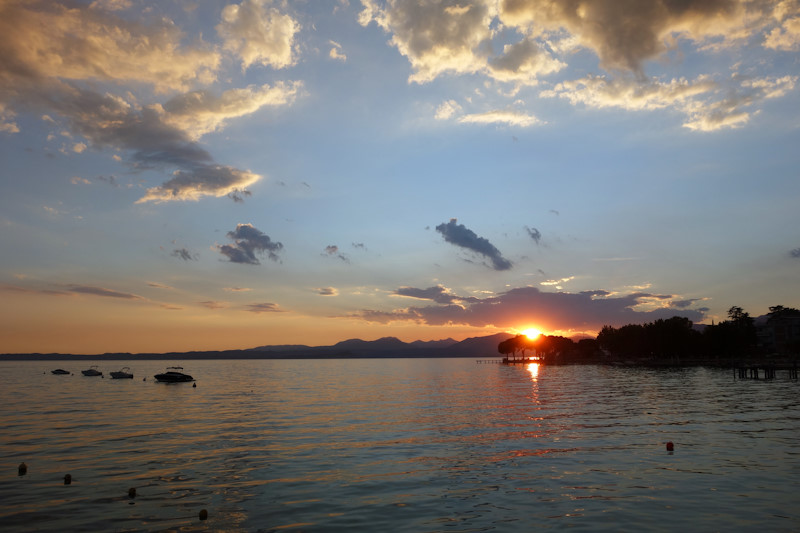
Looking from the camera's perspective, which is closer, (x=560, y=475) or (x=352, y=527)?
(x=352, y=527)

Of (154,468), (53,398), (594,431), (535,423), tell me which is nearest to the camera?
Result: (154,468)

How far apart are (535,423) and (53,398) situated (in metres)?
86.9

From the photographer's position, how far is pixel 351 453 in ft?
125

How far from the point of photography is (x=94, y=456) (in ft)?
124

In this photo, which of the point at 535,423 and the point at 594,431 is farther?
the point at 535,423

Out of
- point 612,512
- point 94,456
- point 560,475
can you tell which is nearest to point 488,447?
point 560,475

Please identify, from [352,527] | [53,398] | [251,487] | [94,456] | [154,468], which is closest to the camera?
[352,527]

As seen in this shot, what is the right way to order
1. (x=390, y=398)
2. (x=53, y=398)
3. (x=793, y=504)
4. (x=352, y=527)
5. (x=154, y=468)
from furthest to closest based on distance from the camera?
(x=53, y=398) → (x=390, y=398) → (x=154, y=468) → (x=793, y=504) → (x=352, y=527)

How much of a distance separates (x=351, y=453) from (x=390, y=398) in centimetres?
5030

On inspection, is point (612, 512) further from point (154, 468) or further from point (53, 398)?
point (53, 398)

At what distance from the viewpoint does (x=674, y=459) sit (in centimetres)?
3384

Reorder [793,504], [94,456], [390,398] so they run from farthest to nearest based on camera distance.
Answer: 1. [390,398]
2. [94,456]
3. [793,504]

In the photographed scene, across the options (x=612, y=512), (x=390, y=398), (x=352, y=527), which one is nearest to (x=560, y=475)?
(x=612, y=512)

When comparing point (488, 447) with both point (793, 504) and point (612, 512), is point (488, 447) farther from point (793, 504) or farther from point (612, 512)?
point (793, 504)
